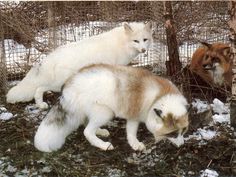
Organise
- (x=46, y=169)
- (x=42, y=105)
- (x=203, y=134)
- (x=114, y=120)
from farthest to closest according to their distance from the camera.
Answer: (x=42, y=105)
(x=114, y=120)
(x=203, y=134)
(x=46, y=169)

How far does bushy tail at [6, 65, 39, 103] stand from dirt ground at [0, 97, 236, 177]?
2.78 ft

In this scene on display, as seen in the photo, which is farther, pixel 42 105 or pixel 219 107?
pixel 42 105

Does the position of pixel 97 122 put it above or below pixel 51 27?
below

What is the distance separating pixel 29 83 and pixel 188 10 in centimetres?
299

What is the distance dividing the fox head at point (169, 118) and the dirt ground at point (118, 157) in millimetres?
207

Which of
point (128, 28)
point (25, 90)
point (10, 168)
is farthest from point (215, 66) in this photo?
point (10, 168)

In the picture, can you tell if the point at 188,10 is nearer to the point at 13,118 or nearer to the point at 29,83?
Result: the point at 29,83

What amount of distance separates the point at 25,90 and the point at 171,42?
1.97 m

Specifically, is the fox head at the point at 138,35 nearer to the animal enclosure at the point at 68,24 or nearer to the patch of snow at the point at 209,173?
the animal enclosure at the point at 68,24

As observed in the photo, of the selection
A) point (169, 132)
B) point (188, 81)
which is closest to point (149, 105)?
point (169, 132)

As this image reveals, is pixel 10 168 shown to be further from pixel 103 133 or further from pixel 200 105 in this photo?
pixel 200 105

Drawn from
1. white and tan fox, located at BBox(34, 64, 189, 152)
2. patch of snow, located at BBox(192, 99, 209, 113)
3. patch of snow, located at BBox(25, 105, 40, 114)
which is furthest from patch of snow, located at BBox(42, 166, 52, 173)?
patch of snow, located at BBox(192, 99, 209, 113)

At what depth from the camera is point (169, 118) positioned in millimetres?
4203

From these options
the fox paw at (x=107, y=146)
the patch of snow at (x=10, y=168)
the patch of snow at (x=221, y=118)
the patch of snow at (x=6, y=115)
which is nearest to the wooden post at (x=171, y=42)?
the patch of snow at (x=221, y=118)
